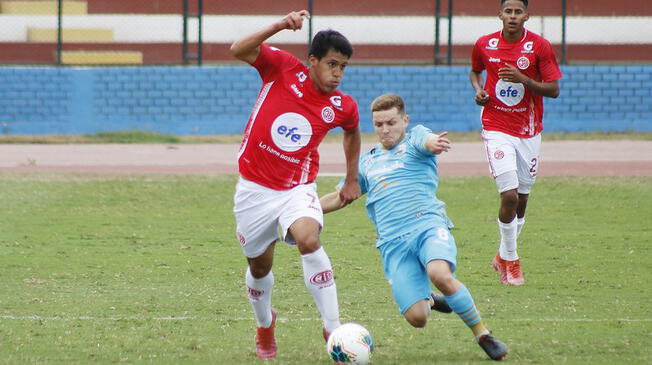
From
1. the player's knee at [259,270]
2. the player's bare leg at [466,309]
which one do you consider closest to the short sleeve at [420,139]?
the player's bare leg at [466,309]

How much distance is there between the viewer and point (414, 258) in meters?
7.33

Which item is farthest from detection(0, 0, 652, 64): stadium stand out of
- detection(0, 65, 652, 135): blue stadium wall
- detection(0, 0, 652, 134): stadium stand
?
detection(0, 65, 652, 135): blue stadium wall

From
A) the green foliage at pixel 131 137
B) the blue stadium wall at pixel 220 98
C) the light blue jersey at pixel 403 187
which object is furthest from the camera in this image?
the blue stadium wall at pixel 220 98

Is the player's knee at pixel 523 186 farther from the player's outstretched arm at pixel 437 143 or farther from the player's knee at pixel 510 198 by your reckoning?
the player's outstretched arm at pixel 437 143

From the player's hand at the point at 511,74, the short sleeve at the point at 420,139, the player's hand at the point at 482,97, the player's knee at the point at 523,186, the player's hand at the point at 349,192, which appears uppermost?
the player's hand at the point at 511,74

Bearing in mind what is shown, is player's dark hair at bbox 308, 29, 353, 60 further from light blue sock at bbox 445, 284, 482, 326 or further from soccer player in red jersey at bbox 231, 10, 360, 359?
light blue sock at bbox 445, 284, 482, 326

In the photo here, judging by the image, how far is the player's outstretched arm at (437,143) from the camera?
7.02 m

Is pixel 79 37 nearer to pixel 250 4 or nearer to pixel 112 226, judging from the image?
pixel 250 4

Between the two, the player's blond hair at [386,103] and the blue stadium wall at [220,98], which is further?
the blue stadium wall at [220,98]

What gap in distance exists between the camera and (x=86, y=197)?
50.8 feet

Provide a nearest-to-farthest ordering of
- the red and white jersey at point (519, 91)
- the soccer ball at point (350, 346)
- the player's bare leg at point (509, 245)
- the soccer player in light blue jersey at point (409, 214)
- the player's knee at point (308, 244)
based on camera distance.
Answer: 1. the soccer ball at point (350, 346)
2. the player's knee at point (308, 244)
3. the soccer player in light blue jersey at point (409, 214)
4. the player's bare leg at point (509, 245)
5. the red and white jersey at point (519, 91)

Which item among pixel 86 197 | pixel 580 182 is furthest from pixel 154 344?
pixel 580 182

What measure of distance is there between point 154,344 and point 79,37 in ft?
64.1

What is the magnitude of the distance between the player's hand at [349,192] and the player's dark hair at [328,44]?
2.86 ft
